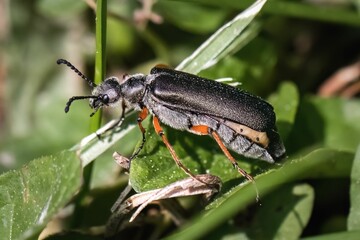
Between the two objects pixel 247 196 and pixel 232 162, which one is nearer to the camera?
pixel 247 196

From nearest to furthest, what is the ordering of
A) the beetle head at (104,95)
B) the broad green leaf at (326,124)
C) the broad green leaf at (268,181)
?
the broad green leaf at (268,181) → the beetle head at (104,95) → the broad green leaf at (326,124)

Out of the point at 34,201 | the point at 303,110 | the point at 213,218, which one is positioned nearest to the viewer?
the point at 213,218

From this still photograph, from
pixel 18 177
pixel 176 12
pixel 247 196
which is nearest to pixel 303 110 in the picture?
pixel 176 12

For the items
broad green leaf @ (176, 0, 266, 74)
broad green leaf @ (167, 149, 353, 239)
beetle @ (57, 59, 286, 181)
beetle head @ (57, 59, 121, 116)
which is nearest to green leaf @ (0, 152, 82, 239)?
beetle @ (57, 59, 286, 181)

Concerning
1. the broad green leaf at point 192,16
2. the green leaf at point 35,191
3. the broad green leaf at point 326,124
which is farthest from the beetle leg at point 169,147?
the broad green leaf at point 192,16

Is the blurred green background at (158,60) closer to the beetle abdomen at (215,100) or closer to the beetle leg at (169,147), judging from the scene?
the beetle abdomen at (215,100)

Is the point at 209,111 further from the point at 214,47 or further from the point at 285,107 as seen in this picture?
the point at 285,107

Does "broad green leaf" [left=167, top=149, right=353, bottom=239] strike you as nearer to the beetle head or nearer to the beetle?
the beetle

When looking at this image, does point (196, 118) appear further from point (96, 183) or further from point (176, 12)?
point (176, 12)
